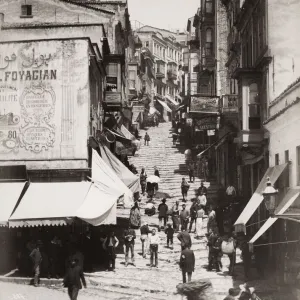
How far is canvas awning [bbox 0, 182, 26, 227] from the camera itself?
22734 millimetres

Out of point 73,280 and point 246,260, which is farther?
point 246,260

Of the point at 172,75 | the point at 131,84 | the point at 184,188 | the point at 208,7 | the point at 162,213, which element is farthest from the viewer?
the point at 172,75

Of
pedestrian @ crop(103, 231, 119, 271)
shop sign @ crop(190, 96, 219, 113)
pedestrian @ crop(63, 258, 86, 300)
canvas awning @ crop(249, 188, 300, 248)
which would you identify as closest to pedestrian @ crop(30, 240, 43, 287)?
pedestrian @ crop(103, 231, 119, 271)

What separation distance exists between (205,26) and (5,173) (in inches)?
1499

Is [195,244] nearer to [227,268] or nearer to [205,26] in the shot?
[227,268]

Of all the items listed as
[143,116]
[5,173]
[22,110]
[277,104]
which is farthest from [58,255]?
[143,116]

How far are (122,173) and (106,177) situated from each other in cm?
375

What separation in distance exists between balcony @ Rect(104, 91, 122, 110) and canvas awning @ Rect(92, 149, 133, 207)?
987 cm

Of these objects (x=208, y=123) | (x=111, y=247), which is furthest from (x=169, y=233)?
(x=208, y=123)

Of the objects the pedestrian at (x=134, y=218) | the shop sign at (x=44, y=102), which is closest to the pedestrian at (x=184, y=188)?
the pedestrian at (x=134, y=218)

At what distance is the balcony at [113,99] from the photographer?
119ft

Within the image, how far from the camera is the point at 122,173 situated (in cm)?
3016

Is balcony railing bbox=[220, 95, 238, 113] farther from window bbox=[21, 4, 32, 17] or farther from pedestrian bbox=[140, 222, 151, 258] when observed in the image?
pedestrian bbox=[140, 222, 151, 258]

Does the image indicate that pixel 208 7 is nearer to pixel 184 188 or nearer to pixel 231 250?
pixel 184 188
